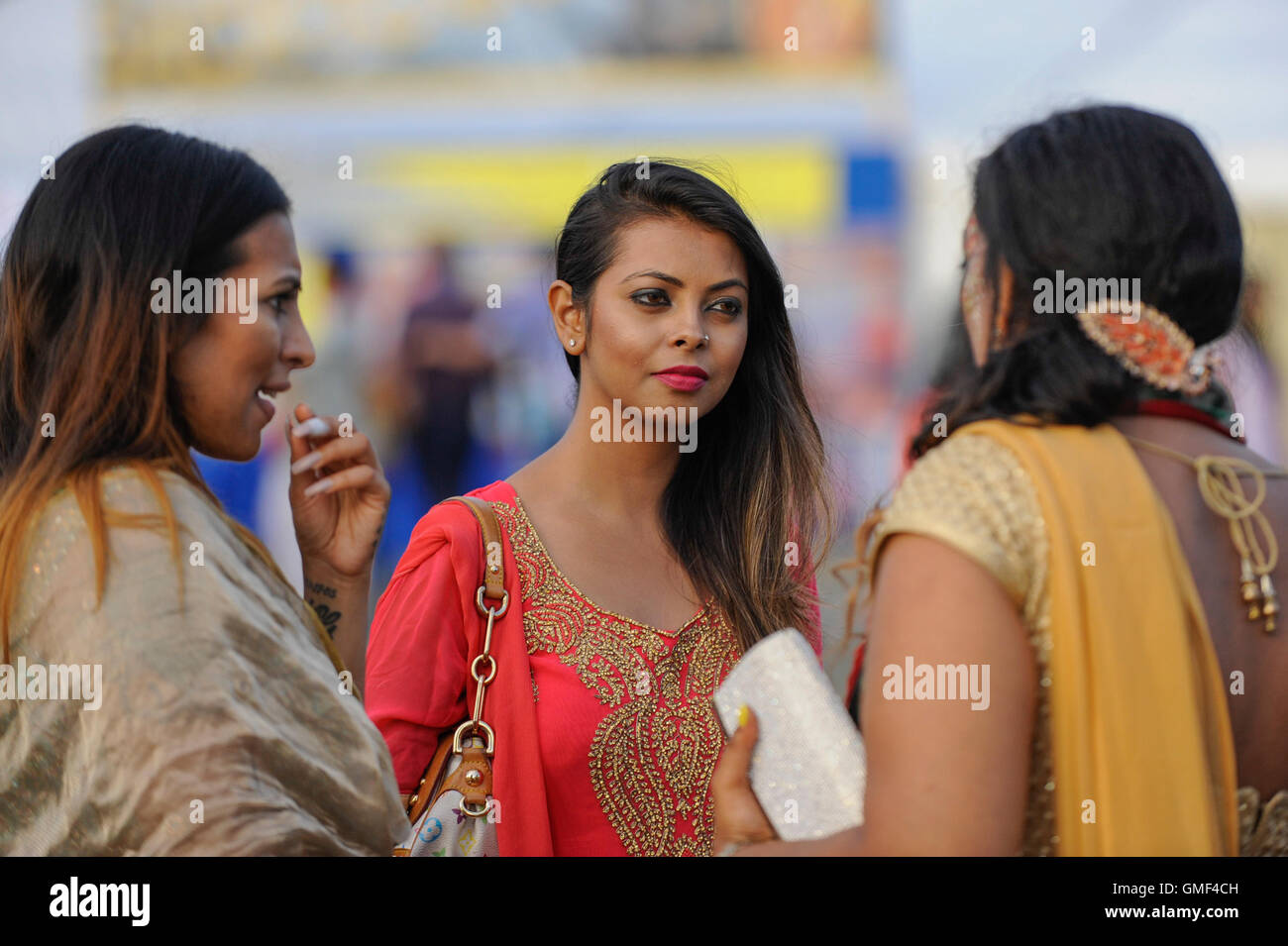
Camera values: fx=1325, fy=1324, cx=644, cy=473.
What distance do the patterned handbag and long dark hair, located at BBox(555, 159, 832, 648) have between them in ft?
1.73

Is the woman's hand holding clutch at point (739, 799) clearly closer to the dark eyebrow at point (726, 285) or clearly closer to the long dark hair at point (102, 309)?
the long dark hair at point (102, 309)

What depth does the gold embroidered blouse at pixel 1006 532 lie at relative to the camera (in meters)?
1.56

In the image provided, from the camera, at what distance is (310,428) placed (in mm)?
2416

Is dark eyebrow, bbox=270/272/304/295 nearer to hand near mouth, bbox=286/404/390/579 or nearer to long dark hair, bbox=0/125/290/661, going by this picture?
long dark hair, bbox=0/125/290/661

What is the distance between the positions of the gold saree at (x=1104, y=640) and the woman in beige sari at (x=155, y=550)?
0.90 metres

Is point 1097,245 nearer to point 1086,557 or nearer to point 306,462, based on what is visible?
point 1086,557

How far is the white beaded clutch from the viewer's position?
175cm

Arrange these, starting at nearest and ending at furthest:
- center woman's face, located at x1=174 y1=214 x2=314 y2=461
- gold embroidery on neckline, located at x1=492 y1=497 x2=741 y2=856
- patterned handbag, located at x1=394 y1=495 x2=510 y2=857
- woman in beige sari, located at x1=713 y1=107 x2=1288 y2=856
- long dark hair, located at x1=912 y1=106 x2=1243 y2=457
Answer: woman in beige sari, located at x1=713 y1=107 x2=1288 y2=856 < long dark hair, located at x1=912 y1=106 x2=1243 y2=457 < center woman's face, located at x1=174 y1=214 x2=314 y2=461 < patterned handbag, located at x1=394 y1=495 x2=510 y2=857 < gold embroidery on neckline, located at x1=492 y1=497 x2=741 y2=856

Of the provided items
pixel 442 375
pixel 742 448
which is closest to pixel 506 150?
pixel 442 375

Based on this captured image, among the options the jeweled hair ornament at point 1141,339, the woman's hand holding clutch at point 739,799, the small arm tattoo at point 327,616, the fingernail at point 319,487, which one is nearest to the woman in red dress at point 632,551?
the small arm tattoo at point 327,616

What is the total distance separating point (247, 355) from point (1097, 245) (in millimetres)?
1238

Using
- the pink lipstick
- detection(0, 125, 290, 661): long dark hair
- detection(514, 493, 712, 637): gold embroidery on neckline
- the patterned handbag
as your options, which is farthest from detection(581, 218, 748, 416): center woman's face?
detection(0, 125, 290, 661): long dark hair

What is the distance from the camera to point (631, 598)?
2756 mm
